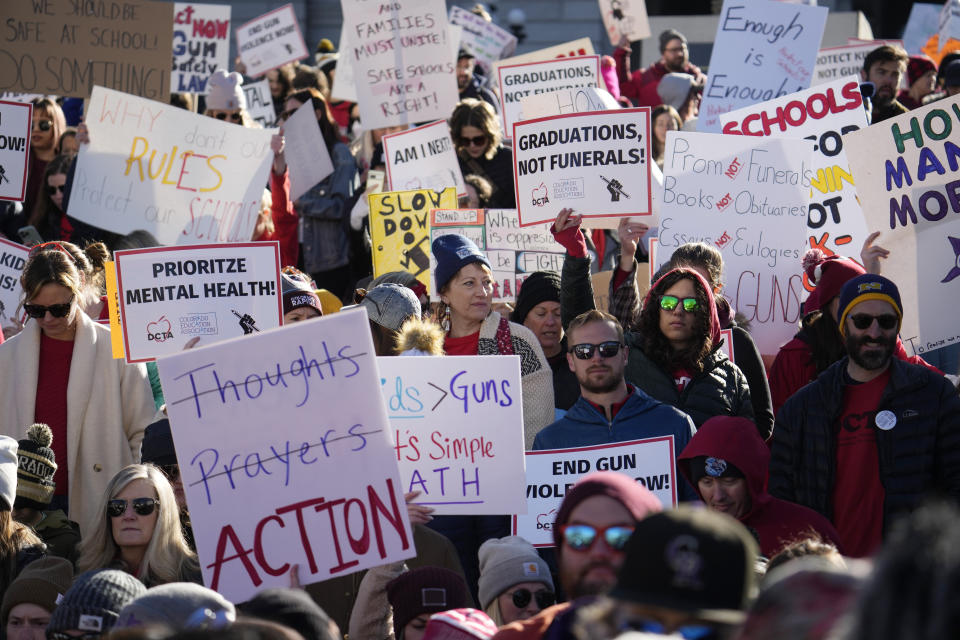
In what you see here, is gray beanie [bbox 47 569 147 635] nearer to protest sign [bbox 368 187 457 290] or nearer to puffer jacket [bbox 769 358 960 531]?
puffer jacket [bbox 769 358 960 531]

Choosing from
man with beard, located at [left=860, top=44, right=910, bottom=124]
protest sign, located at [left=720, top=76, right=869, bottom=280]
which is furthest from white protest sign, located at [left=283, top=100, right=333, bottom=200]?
man with beard, located at [left=860, top=44, right=910, bottom=124]

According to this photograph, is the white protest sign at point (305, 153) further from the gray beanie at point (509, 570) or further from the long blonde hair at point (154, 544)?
the gray beanie at point (509, 570)

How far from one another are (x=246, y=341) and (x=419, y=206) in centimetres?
420

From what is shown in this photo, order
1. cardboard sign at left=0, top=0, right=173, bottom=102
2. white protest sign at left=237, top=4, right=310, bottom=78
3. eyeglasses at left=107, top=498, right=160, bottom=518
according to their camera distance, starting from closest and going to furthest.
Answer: eyeglasses at left=107, top=498, right=160, bottom=518 → cardboard sign at left=0, top=0, right=173, bottom=102 → white protest sign at left=237, top=4, right=310, bottom=78

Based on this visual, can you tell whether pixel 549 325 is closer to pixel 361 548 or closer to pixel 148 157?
pixel 361 548

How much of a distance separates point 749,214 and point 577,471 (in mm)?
2732

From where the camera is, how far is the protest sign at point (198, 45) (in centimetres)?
1338

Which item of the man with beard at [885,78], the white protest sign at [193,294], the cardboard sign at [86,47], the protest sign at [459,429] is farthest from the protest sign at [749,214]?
the cardboard sign at [86,47]

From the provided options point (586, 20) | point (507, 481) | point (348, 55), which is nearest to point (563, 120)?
point (507, 481)

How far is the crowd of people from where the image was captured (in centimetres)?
246

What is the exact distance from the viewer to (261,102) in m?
13.1

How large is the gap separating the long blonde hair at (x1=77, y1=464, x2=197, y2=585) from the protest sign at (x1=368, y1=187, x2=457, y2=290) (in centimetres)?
338

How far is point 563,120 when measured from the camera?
24.3ft

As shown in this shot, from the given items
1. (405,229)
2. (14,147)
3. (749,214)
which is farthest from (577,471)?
(14,147)
